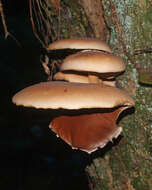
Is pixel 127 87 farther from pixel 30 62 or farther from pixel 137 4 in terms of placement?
pixel 30 62

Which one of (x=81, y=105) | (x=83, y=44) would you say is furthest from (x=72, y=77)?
(x=81, y=105)

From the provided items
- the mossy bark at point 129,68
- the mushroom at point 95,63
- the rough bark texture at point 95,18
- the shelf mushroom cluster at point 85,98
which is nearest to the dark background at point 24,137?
the mossy bark at point 129,68

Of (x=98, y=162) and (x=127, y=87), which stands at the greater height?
(x=127, y=87)

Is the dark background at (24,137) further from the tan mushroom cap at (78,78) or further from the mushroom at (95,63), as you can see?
the mushroom at (95,63)

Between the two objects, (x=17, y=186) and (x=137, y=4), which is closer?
(x=137, y=4)

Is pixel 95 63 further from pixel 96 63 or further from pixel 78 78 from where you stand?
pixel 78 78

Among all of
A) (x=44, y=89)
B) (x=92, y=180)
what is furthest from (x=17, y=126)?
(x=44, y=89)

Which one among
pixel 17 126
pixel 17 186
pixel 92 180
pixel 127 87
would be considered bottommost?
pixel 17 186
